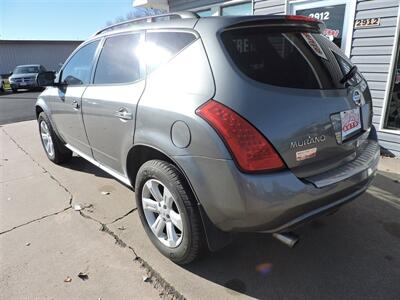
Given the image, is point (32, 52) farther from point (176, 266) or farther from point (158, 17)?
point (176, 266)

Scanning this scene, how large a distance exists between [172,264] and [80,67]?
254cm

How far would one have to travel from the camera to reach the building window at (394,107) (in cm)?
470

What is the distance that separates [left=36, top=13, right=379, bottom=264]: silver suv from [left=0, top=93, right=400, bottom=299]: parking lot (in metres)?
0.27

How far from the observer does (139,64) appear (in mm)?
2627

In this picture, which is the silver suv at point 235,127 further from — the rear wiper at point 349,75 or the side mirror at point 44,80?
the side mirror at point 44,80

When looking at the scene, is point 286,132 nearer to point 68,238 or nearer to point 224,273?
point 224,273

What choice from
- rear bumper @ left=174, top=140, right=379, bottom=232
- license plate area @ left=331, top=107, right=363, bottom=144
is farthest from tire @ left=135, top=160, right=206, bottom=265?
license plate area @ left=331, top=107, right=363, bottom=144

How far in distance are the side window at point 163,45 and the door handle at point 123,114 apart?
14.8 inches

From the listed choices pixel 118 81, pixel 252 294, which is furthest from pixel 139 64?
pixel 252 294

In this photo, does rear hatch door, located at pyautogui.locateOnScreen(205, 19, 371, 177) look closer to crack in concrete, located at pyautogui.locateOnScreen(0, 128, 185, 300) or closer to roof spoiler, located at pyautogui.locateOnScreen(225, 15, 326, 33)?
roof spoiler, located at pyautogui.locateOnScreen(225, 15, 326, 33)

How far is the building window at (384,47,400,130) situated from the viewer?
4703mm

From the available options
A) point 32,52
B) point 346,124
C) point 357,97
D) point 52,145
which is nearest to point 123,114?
point 346,124

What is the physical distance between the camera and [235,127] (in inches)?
71.9

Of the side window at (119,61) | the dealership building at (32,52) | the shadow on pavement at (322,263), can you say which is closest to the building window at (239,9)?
the side window at (119,61)
